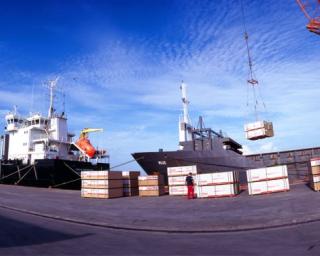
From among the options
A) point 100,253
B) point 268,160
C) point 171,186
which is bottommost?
point 100,253

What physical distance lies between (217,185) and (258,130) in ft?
48.4

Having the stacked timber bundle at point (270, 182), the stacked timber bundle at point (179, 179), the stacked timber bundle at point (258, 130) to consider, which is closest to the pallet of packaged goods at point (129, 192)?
the stacked timber bundle at point (179, 179)

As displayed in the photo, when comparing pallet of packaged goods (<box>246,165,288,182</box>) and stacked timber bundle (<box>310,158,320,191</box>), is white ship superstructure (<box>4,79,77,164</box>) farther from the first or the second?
stacked timber bundle (<box>310,158,320,191</box>)

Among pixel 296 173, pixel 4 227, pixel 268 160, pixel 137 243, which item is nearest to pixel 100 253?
pixel 137 243

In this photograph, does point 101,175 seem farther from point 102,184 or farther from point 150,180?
point 150,180

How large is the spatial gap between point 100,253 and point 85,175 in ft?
51.3

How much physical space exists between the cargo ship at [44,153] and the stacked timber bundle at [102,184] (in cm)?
876

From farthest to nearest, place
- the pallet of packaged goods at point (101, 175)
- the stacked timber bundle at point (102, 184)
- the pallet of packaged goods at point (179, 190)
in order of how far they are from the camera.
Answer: the pallet of packaged goods at point (101, 175) → the stacked timber bundle at point (102, 184) → the pallet of packaged goods at point (179, 190)

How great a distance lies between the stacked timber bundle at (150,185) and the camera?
21.8 m

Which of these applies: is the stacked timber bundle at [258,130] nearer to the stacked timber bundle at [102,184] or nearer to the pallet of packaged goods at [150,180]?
the pallet of packaged goods at [150,180]

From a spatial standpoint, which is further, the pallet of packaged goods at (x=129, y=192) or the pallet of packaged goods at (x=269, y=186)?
the pallet of packaged goods at (x=129, y=192)

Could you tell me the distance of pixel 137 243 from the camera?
8.55 m

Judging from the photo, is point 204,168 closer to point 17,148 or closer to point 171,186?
point 171,186

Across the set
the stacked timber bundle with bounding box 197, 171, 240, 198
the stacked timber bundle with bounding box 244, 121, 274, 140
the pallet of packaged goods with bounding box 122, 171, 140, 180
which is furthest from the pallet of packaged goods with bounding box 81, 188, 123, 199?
the stacked timber bundle with bounding box 244, 121, 274, 140
